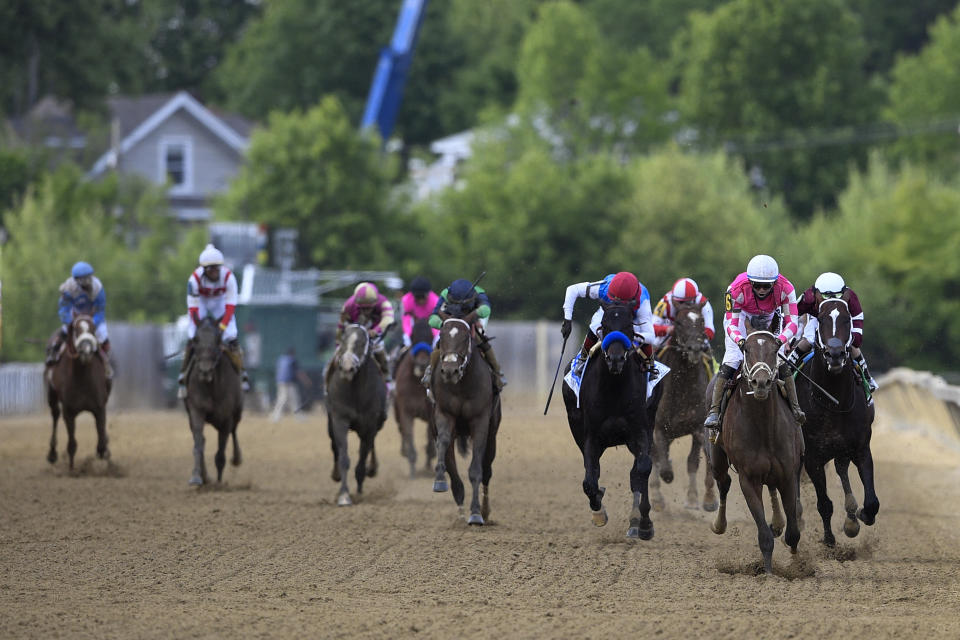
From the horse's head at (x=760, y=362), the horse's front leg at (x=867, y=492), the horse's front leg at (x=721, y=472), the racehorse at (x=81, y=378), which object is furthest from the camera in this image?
the racehorse at (x=81, y=378)

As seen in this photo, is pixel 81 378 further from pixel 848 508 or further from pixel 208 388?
pixel 848 508

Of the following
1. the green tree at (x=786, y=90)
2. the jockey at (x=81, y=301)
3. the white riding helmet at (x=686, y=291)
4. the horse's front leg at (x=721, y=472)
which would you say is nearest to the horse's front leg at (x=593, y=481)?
the horse's front leg at (x=721, y=472)

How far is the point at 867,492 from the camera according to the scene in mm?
12688

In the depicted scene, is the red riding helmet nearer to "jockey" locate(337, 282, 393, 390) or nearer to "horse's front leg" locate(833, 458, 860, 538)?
"horse's front leg" locate(833, 458, 860, 538)

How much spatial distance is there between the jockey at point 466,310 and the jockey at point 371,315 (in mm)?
1494

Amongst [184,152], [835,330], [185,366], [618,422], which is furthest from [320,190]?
[835,330]

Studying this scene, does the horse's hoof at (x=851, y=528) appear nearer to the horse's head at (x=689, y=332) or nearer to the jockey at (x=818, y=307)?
the jockey at (x=818, y=307)

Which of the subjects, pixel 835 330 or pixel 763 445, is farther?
pixel 835 330

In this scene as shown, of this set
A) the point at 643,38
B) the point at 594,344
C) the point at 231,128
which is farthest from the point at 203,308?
the point at 643,38

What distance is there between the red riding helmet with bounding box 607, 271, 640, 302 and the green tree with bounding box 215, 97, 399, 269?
32.3 m

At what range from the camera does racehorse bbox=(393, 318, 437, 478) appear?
18078mm

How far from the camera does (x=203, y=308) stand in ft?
56.2

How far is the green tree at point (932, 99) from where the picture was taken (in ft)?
195

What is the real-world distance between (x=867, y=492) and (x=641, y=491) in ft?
6.07
